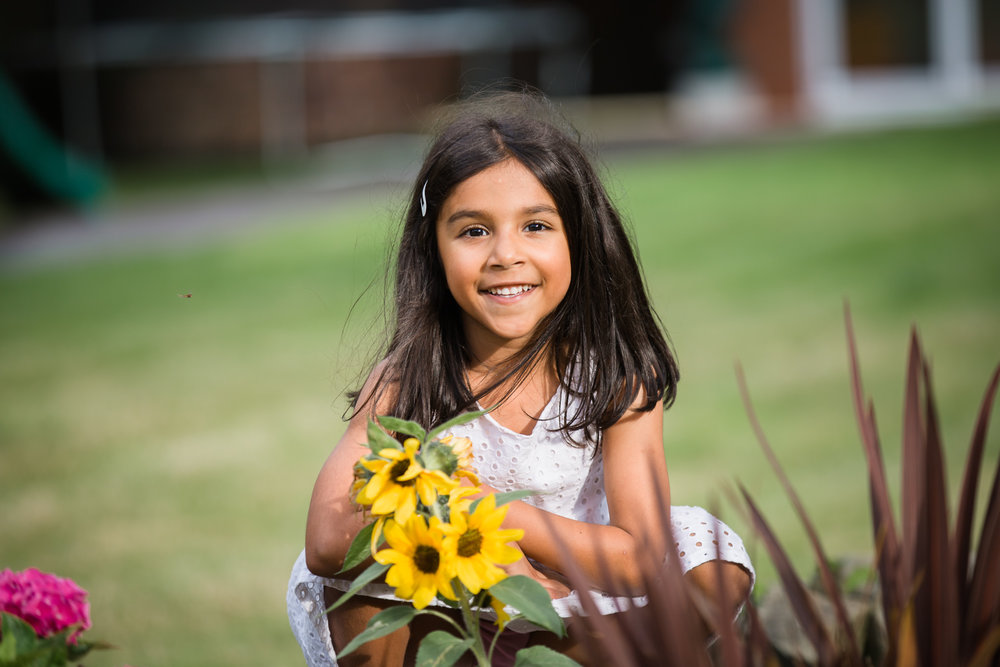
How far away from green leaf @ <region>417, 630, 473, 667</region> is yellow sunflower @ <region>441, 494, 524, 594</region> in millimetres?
113

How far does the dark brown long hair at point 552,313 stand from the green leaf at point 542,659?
0.63 m

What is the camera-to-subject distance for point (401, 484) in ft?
5.00

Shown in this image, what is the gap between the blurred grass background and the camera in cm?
393

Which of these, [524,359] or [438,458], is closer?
[438,458]

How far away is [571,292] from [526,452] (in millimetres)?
328

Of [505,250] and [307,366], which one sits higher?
[505,250]

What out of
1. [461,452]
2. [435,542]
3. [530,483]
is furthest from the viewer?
[530,483]

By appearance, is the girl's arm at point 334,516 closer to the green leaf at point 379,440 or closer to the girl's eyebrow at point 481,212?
the green leaf at point 379,440

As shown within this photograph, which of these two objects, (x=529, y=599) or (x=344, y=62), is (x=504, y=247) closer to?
(x=529, y=599)

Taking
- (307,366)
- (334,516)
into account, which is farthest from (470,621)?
(307,366)

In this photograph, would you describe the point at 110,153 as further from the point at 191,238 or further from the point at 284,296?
the point at 284,296

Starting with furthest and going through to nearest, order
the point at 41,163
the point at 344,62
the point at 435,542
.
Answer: the point at 344,62 → the point at 41,163 → the point at 435,542

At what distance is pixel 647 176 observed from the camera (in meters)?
11.9

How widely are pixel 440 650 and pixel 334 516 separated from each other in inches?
17.3
